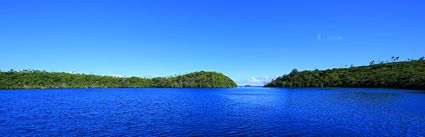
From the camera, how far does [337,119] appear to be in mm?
55906

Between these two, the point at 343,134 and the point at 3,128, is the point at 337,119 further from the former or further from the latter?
the point at 3,128

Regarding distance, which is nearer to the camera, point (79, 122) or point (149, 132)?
point (149, 132)

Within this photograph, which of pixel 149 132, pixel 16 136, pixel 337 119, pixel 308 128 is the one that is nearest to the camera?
pixel 16 136

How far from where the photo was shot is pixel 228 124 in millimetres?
50938

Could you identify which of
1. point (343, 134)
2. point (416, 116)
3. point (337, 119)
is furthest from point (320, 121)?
point (416, 116)

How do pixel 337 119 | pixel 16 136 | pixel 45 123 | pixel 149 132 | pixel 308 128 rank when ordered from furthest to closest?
pixel 337 119, pixel 45 123, pixel 308 128, pixel 149 132, pixel 16 136

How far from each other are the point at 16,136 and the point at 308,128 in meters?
34.2

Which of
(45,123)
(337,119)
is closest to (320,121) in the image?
(337,119)

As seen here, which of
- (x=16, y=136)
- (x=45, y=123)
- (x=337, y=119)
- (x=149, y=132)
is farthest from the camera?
(x=337, y=119)

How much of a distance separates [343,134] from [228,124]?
15367mm

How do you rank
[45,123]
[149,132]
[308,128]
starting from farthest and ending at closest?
[45,123] → [308,128] → [149,132]

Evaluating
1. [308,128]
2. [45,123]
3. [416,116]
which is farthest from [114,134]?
[416,116]

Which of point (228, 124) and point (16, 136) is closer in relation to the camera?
point (16, 136)

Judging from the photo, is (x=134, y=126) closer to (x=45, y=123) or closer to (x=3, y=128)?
(x=45, y=123)
